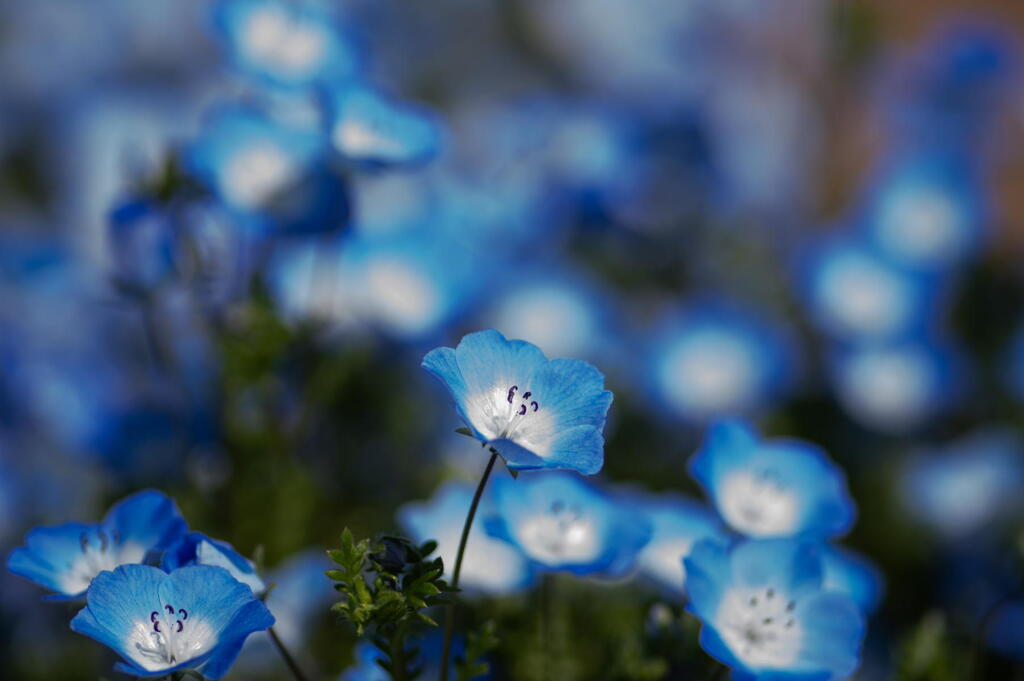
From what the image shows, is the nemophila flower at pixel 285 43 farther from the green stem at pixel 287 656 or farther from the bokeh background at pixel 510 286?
the green stem at pixel 287 656

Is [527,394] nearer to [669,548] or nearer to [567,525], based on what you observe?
[567,525]

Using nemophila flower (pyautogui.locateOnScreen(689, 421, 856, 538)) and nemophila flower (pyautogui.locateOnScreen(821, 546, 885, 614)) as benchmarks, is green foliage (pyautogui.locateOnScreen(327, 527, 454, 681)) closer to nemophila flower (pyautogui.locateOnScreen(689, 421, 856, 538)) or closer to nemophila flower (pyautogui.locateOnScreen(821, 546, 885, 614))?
nemophila flower (pyautogui.locateOnScreen(689, 421, 856, 538))

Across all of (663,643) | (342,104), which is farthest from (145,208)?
(663,643)

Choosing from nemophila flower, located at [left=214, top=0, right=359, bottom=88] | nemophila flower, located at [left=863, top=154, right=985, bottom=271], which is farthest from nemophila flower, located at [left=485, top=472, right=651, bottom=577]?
nemophila flower, located at [left=863, top=154, right=985, bottom=271]

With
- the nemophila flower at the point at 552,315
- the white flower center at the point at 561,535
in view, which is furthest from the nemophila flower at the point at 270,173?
the nemophila flower at the point at 552,315

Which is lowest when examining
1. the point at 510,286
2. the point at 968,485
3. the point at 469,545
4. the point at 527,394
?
the point at 968,485

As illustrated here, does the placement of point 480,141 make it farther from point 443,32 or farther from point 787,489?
point 787,489

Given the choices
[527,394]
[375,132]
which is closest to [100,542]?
[527,394]
